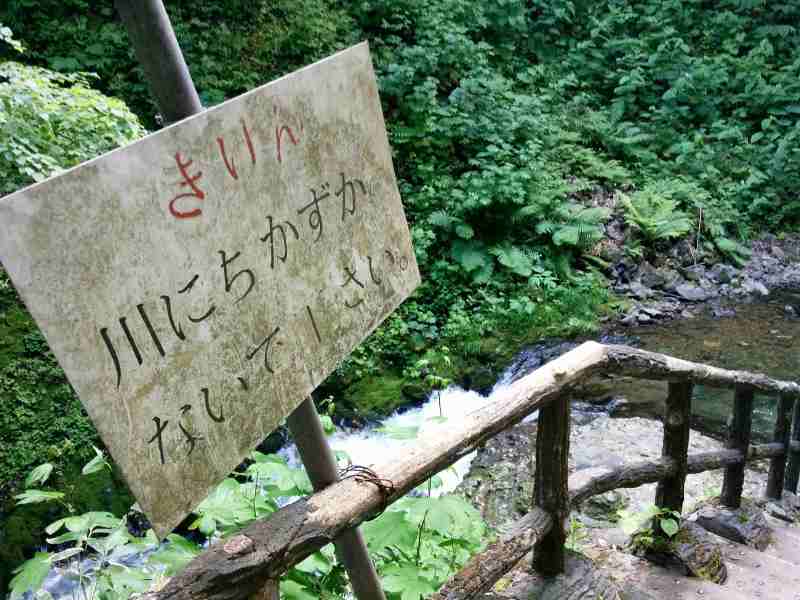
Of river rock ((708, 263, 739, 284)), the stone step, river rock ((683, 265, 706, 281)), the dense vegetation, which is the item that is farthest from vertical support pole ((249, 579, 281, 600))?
river rock ((708, 263, 739, 284))

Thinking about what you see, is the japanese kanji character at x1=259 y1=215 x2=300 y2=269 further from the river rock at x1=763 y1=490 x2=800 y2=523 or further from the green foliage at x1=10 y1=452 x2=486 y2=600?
the river rock at x1=763 y1=490 x2=800 y2=523

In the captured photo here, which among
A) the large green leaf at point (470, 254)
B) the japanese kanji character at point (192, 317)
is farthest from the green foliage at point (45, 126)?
the large green leaf at point (470, 254)

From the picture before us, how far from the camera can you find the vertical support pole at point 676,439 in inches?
112

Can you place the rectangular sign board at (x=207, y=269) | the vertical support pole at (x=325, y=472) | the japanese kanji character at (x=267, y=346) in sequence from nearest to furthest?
the rectangular sign board at (x=207, y=269), the japanese kanji character at (x=267, y=346), the vertical support pole at (x=325, y=472)

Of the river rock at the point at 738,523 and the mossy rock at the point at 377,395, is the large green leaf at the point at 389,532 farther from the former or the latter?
the mossy rock at the point at 377,395

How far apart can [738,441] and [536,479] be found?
6.63 ft

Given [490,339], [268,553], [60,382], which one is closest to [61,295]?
[268,553]

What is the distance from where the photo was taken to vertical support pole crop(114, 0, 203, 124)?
1066 millimetres

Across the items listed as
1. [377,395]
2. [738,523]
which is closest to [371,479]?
[738,523]

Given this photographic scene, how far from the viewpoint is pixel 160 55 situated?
109 cm

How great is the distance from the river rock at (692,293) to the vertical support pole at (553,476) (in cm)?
722

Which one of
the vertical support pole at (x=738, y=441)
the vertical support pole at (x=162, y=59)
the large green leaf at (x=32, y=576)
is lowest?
the vertical support pole at (x=738, y=441)

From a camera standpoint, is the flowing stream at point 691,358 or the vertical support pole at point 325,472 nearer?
the vertical support pole at point 325,472

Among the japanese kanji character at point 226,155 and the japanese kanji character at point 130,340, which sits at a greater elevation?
the japanese kanji character at point 226,155
